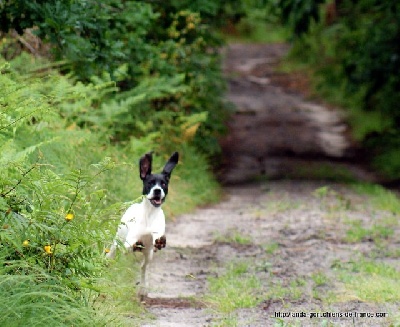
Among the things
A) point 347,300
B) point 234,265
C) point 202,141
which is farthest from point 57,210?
point 202,141

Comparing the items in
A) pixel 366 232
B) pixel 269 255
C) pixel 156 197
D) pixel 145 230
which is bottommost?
pixel 145 230

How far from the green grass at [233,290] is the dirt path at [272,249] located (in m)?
0.03

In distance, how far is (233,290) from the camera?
28.9 ft

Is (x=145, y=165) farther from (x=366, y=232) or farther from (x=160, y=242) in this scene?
(x=366, y=232)

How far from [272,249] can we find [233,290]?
2205 millimetres

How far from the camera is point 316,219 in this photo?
13102mm

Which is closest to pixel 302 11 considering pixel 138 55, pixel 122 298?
pixel 138 55

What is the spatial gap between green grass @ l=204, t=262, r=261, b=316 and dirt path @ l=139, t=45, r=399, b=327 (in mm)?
29

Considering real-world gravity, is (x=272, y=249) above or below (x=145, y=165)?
above

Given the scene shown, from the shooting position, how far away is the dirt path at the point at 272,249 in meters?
8.17

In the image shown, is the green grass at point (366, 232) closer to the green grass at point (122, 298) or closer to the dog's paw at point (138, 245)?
the green grass at point (122, 298)

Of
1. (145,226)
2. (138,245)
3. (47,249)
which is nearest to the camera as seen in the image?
(47,249)

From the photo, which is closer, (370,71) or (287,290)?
(287,290)

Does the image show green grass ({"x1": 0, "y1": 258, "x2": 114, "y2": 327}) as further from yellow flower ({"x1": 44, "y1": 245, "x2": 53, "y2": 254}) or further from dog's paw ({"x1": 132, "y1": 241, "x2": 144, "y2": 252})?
dog's paw ({"x1": 132, "y1": 241, "x2": 144, "y2": 252})
